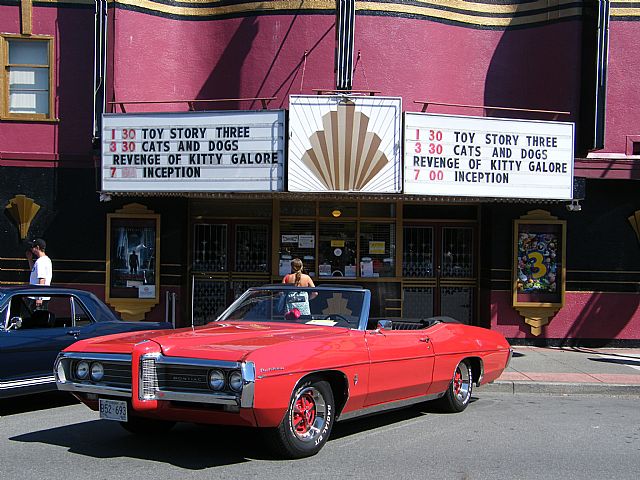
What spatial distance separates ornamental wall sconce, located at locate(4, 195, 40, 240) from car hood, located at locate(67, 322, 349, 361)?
8.01 meters

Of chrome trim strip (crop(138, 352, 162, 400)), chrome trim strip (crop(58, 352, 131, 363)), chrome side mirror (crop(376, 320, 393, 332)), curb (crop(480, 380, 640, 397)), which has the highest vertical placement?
chrome side mirror (crop(376, 320, 393, 332))

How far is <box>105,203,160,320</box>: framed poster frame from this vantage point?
14.0 m

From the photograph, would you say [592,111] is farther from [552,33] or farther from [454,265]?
[454,265]

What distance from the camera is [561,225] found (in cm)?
1402

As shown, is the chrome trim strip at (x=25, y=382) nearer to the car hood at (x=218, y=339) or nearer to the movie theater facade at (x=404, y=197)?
the car hood at (x=218, y=339)

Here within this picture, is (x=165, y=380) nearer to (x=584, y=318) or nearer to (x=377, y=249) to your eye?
(x=377, y=249)

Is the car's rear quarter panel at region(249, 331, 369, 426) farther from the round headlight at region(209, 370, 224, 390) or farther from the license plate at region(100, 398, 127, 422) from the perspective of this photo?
the license plate at region(100, 398, 127, 422)

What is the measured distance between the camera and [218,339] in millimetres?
6219

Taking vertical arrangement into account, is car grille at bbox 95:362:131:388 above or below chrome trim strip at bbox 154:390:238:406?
above

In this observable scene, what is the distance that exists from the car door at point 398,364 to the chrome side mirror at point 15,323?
3929 millimetres

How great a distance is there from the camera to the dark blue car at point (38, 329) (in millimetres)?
7914

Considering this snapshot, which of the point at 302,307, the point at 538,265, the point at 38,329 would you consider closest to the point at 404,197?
the point at 538,265

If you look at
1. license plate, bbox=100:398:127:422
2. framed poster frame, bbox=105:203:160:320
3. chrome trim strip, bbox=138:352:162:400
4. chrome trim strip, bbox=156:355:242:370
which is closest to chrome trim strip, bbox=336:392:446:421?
chrome trim strip, bbox=156:355:242:370

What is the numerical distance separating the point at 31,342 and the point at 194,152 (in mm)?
4801
